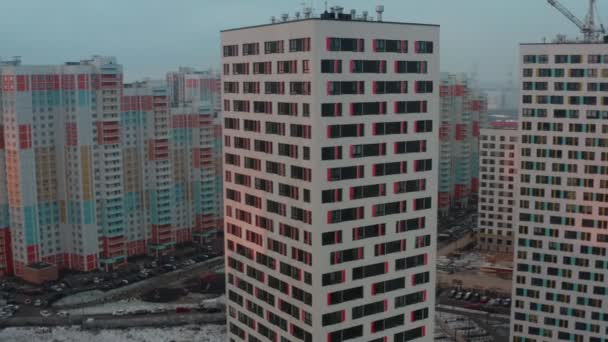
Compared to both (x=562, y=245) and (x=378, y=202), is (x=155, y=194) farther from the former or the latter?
(x=378, y=202)

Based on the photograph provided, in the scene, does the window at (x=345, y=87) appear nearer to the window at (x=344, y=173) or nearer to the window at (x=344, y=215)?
the window at (x=344, y=173)

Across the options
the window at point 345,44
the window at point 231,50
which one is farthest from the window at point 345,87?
the window at point 231,50

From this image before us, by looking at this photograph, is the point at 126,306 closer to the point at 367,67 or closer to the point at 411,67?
the point at 411,67

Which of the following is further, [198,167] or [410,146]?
[198,167]

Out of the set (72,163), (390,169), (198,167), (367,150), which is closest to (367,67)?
(367,150)

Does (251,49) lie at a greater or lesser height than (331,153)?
greater

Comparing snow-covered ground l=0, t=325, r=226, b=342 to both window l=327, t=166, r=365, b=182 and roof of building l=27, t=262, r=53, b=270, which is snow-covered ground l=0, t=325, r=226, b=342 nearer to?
roof of building l=27, t=262, r=53, b=270
